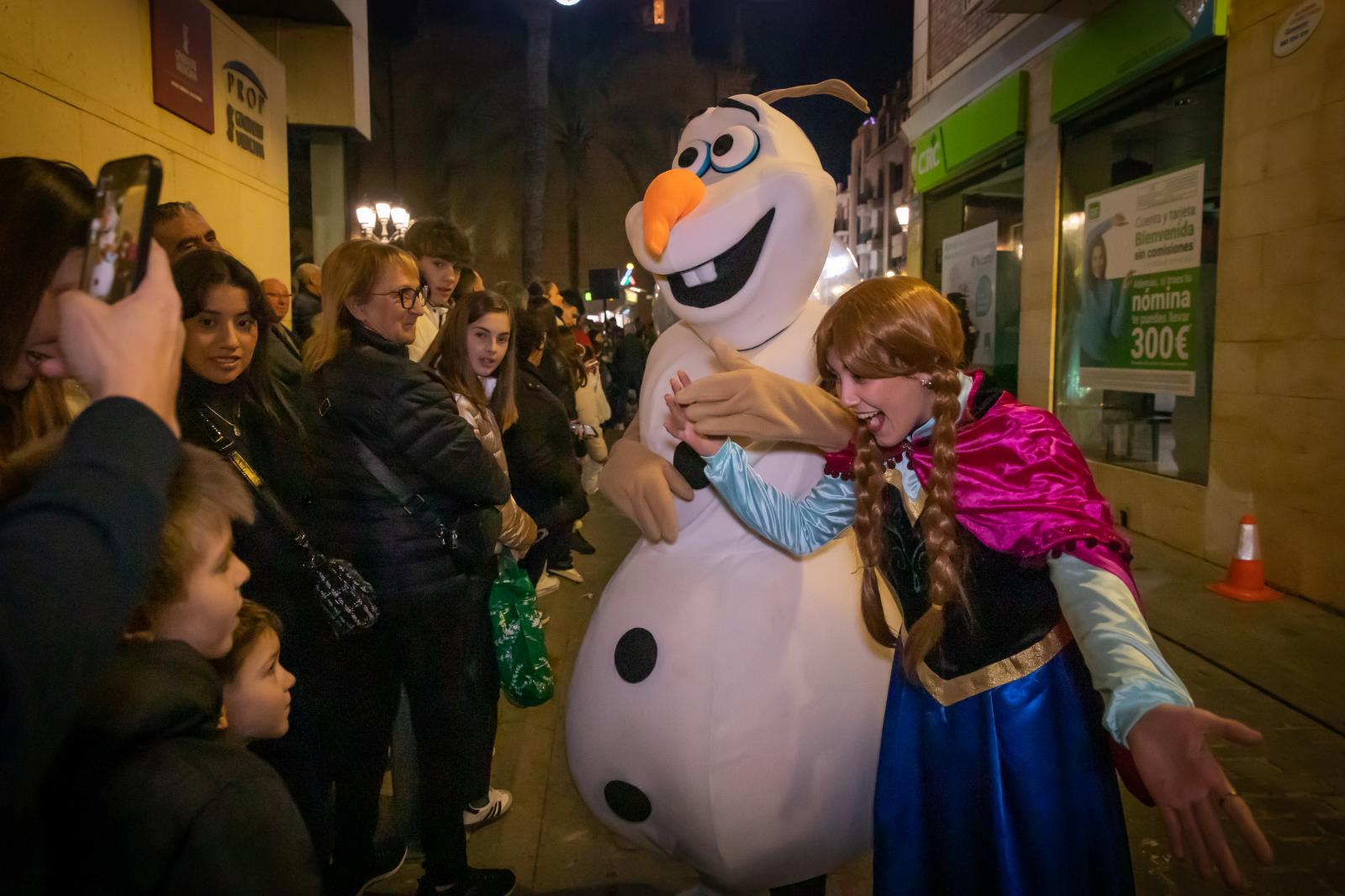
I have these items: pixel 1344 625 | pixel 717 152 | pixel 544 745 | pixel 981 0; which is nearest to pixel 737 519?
pixel 717 152

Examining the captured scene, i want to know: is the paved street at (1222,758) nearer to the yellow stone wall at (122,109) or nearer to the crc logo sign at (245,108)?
the yellow stone wall at (122,109)

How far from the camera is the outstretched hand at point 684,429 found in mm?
1784

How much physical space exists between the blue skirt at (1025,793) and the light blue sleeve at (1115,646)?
0.19 meters

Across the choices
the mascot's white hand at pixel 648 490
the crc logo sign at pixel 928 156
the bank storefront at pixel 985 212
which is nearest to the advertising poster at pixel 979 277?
the bank storefront at pixel 985 212

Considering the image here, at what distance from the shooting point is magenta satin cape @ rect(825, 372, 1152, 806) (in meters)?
1.47

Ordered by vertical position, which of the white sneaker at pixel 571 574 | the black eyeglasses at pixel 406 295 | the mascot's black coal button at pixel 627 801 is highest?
the black eyeglasses at pixel 406 295

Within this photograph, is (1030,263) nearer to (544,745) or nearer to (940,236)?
(940,236)

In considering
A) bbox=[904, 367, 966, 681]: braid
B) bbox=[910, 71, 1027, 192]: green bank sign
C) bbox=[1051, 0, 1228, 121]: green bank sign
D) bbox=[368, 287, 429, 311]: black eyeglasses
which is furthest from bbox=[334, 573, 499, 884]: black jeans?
bbox=[910, 71, 1027, 192]: green bank sign

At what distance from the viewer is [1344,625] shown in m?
4.75

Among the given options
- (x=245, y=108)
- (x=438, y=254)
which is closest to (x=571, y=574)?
(x=438, y=254)

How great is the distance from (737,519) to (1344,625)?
456 cm

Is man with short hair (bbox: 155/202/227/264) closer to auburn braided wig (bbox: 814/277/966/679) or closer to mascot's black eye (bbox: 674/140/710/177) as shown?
mascot's black eye (bbox: 674/140/710/177)

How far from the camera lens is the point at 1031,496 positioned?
4.96 ft

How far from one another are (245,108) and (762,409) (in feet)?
25.6
